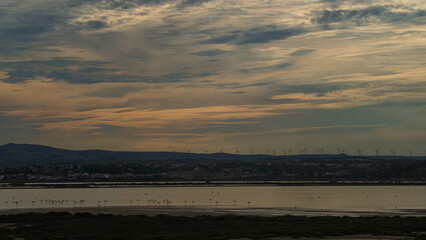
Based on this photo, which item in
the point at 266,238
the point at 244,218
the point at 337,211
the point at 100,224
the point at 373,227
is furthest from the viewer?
the point at 337,211

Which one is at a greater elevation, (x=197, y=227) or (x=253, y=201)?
(x=253, y=201)

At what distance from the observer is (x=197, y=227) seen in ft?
204

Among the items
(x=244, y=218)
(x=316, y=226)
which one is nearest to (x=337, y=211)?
(x=244, y=218)

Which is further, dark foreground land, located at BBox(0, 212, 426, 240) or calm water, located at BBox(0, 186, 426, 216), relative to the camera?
calm water, located at BBox(0, 186, 426, 216)

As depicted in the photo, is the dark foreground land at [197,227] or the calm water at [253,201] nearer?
the dark foreground land at [197,227]

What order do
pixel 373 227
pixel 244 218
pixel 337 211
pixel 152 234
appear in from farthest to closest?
1. pixel 337 211
2. pixel 244 218
3. pixel 373 227
4. pixel 152 234

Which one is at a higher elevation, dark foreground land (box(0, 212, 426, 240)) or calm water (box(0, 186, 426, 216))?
calm water (box(0, 186, 426, 216))

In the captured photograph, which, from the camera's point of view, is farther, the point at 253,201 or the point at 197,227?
the point at 253,201

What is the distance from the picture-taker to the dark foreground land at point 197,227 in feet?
179

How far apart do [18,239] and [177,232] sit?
15458 millimetres

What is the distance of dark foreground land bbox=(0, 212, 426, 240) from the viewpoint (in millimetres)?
54594

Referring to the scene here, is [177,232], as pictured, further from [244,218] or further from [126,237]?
[244,218]

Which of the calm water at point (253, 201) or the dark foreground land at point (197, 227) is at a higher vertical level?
the calm water at point (253, 201)

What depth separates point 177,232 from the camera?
189 feet
